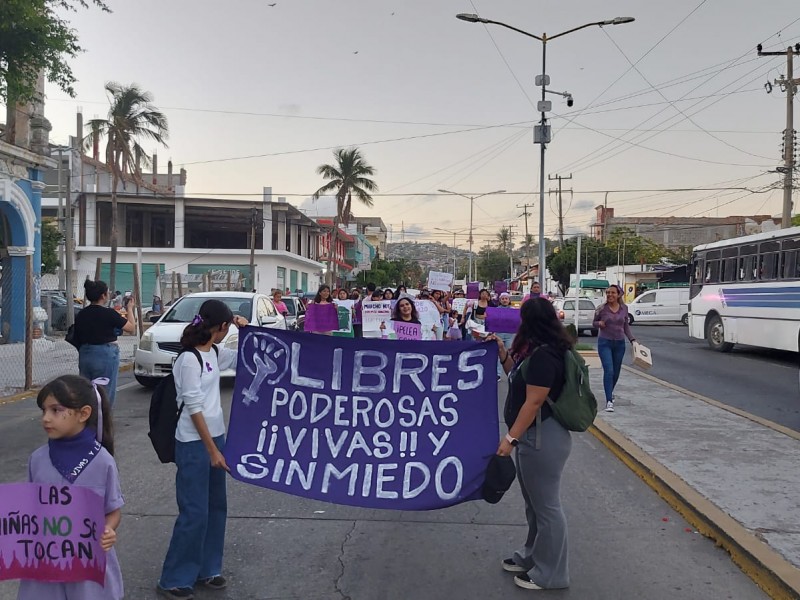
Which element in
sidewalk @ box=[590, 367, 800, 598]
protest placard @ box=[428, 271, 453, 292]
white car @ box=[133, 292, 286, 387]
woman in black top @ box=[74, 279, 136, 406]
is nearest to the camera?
sidewalk @ box=[590, 367, 800, 598]

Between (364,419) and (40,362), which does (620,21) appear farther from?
(364,419)

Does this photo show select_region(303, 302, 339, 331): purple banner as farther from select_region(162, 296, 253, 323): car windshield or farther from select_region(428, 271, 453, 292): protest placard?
select_region(428, 271, 453, 292): protest placard

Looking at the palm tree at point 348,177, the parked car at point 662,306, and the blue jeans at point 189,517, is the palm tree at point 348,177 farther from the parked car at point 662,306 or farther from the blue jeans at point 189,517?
the blue jeans at point 189,517

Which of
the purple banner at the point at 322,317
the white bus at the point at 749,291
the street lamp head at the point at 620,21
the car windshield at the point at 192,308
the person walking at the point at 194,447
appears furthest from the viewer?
the street lamp head at the point at 620,21

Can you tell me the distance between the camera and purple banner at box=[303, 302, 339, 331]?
1464cm

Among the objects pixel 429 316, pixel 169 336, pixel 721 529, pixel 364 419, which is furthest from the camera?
pixel 169 336

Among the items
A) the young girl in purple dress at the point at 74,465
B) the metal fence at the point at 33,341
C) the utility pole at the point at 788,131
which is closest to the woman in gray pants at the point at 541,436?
the young girl in purple dress at the point at 74,465

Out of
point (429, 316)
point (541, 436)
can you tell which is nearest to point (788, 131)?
point (429, 316)

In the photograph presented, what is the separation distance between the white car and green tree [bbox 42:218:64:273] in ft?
87.6

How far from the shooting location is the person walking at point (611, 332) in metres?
10.3

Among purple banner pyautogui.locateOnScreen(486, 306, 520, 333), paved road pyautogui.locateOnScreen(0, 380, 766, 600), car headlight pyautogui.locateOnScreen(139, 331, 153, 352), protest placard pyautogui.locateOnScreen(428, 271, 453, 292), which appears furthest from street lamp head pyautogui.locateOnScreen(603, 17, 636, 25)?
paved road pyautogui.locateOnScreen(0, 380, 766, 600)

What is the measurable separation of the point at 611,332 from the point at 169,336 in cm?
692

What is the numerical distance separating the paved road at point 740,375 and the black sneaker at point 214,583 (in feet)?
27.1

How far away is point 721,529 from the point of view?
5340 mm
